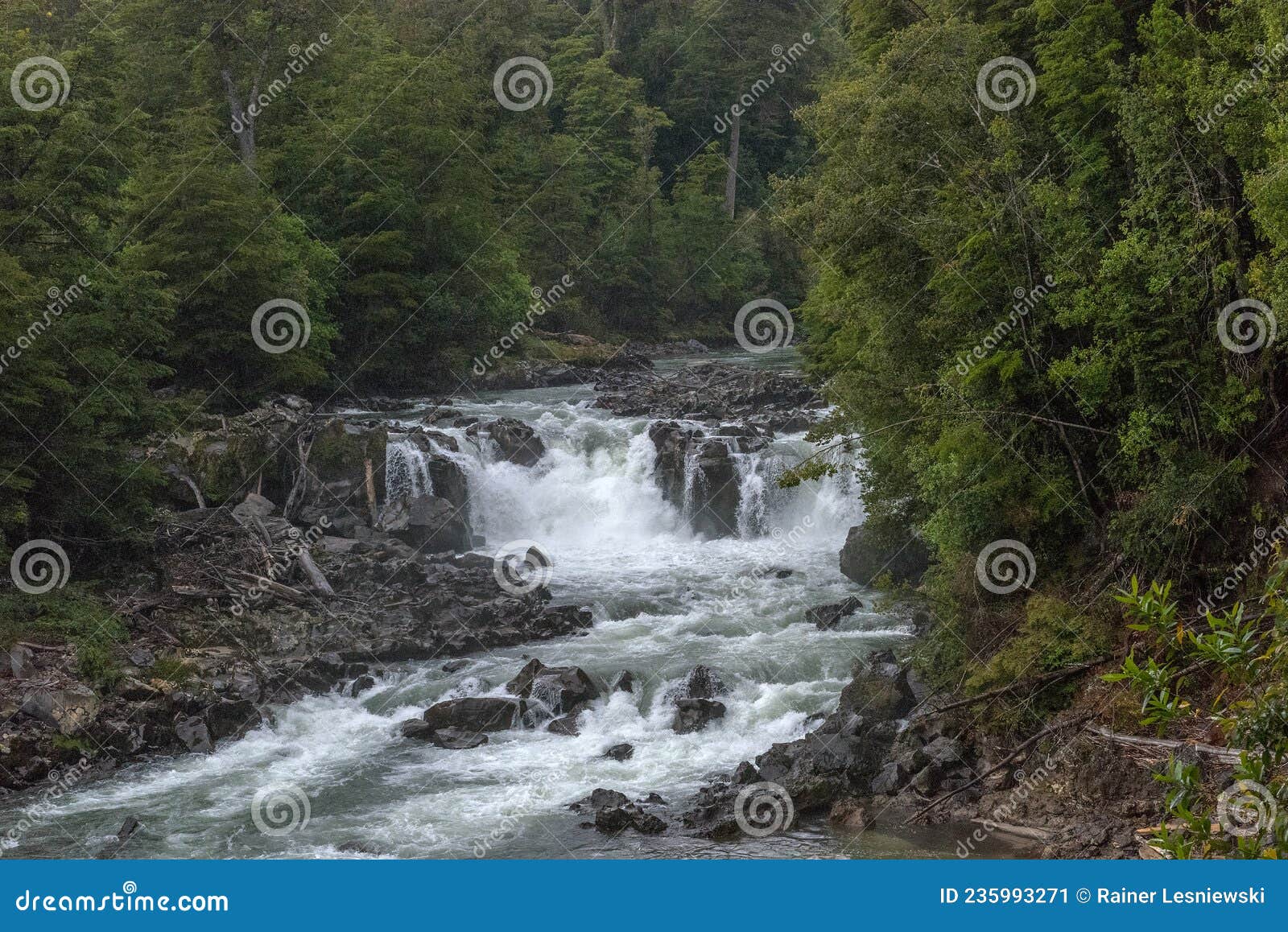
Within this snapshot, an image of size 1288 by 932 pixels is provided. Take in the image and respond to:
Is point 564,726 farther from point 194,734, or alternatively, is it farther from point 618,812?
point 194,734

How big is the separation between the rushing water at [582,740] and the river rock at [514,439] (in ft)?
8.13

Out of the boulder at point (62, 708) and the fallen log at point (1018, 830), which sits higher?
the boulder at point (62, 708)

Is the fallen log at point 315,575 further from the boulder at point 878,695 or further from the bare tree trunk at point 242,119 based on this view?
the bare tree trunk at point 242,119

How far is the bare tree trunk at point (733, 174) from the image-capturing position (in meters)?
58.7

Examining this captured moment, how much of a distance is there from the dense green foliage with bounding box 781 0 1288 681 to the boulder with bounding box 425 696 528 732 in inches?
233

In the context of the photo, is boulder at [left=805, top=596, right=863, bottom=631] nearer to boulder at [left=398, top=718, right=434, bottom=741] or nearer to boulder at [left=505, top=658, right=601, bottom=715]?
boulder at [left=505, top=658, right=601, bottom=715]

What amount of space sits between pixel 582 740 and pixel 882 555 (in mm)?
7962

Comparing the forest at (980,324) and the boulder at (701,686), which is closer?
the forest at (980,324)

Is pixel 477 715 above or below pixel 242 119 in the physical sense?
below

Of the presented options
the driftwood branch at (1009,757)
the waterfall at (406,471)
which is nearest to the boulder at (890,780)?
the driftwood branch at (1009,757)

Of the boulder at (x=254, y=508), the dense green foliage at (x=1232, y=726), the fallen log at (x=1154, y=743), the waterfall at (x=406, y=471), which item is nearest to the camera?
the dense green foliage at (x=1232, y=726)

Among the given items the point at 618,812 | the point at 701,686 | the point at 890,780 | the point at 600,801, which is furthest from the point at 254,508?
the point at 890,780

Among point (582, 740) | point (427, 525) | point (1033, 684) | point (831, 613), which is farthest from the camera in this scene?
point (427, 525)

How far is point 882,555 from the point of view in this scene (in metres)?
21.6
